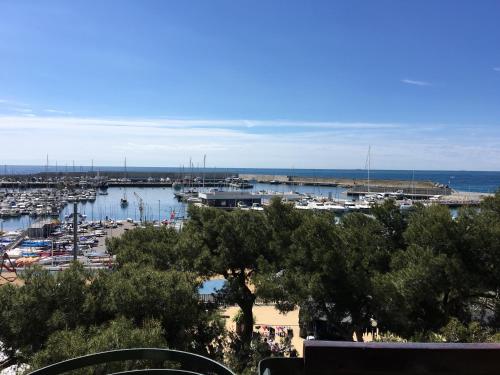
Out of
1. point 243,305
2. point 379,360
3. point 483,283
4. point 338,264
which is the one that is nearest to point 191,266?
point 243,305

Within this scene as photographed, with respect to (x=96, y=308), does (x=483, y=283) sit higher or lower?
higher

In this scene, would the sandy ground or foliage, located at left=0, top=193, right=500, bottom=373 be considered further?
the sandy ground

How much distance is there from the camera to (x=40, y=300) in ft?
29.2

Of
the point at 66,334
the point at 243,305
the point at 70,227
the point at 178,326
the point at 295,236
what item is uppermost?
the point at 295,236

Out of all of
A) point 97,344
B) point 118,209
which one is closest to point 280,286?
point 97,344

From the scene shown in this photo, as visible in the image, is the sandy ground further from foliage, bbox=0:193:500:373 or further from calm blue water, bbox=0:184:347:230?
calm blue water, bbox=0:184:347:230

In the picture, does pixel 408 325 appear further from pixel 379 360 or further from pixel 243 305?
pixel 379 360

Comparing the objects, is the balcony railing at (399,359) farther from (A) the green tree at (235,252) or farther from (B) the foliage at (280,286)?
(A) the green tree at (235,252)

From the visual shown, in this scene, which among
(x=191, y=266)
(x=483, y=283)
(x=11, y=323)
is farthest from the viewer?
(x=191, y=266)

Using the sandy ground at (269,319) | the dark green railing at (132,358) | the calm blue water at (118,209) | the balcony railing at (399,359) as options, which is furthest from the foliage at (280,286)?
the calm blue water at (118,209)

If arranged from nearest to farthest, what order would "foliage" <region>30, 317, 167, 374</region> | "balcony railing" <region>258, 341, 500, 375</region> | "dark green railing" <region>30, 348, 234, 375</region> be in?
"balcony railing" <region>258, 341, 500, 375</region>
"dark green railing" <region>30, 348, 234, 375</region>
"foliage" <region>30, 317, 167, 374</region>

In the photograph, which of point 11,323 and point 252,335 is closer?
point 11,323

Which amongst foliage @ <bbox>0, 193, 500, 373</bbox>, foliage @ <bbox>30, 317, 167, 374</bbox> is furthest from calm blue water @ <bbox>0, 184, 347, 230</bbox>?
foliage @ <bbox>30, 317, 167, 374</bbox>

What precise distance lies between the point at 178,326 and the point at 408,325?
5.53m
